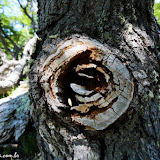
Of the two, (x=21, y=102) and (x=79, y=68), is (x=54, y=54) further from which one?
(x=21, y=102)

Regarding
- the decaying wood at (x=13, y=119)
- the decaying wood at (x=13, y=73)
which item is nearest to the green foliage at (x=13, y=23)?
the decaying wood at (x=13, y=73)

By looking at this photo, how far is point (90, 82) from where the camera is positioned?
3.66 ft

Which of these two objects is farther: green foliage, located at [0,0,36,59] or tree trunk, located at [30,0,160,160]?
green foliage, located at [0,0,36,59]

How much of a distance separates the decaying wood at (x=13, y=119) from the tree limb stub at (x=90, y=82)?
1084 millimetres

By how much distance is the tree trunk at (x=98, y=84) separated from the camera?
982mm

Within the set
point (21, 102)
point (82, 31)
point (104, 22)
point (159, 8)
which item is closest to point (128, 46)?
point (104, 22)

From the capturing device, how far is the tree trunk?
98 centimetres

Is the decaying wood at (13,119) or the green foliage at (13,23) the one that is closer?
the decaying wood at (13,119)

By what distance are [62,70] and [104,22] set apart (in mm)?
634

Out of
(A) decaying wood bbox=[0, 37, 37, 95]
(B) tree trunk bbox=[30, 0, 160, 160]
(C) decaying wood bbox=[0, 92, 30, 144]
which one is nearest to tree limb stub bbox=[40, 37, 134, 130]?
(B) tree trunk bbox=[30, 0, 160, 160]

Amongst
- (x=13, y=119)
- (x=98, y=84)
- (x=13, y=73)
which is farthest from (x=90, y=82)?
(x=13, y=73)

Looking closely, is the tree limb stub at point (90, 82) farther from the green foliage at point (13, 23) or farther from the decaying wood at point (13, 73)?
the green foliage at point (13, 23)

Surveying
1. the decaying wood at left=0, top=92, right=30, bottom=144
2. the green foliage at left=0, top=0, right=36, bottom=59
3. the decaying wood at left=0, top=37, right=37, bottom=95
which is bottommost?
the decaying wood at left=0, top=92, right=30, bottom=144

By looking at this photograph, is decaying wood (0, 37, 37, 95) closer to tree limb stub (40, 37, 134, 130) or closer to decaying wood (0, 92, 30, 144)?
decaying wood (0, 92, 30, 144)
